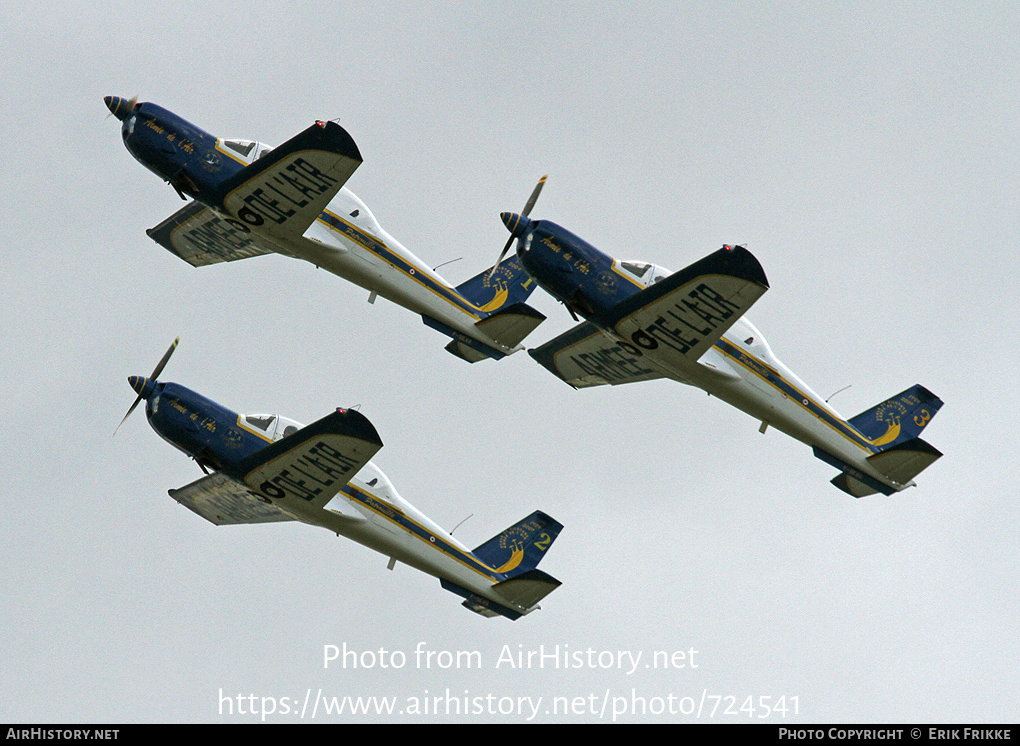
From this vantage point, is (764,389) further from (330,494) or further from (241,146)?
A: (241,146)

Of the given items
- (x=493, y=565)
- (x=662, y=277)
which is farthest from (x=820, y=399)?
(x=493, y=565)

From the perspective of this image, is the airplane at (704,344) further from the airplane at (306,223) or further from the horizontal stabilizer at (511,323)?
the airplane at (306,223)

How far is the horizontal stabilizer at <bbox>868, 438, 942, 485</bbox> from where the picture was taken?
130 ft

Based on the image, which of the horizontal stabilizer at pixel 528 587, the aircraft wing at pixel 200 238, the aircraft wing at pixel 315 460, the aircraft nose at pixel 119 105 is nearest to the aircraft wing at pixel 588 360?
the horizontal stabilizer at pixel 528 587


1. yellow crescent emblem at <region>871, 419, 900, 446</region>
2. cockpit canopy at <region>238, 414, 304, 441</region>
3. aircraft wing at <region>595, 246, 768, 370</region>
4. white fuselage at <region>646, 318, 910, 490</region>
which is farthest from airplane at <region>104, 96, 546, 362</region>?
yellow crescent emblem at <region>871, 419, 900, 446</region>

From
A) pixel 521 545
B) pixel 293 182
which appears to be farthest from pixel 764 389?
pixel 293 182

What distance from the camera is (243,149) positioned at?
3888cm

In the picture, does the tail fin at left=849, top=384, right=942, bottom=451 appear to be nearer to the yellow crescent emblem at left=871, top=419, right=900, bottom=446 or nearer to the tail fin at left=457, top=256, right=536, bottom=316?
the yellow crescent emblem at left=871, top=419, right=900, bottom=446

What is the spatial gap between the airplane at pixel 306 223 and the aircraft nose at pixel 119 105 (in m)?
0.03

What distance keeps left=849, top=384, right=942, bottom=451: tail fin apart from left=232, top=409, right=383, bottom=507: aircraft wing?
14.5 meters

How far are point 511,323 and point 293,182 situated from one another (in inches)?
303

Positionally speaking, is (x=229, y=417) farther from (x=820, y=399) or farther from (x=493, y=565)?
(x=820, y=399)

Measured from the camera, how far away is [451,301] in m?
42.4

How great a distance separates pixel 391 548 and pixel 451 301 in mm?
7258
